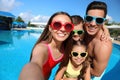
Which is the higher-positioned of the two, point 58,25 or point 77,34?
point 58,25

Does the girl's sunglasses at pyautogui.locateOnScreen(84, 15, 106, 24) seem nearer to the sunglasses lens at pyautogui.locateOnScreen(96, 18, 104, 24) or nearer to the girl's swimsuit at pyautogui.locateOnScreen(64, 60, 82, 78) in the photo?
the sunglasses lens at pyautogui.locateOnScreen(96, 18, 104, 24)

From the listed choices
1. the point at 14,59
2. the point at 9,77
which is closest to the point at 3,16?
the point at 14,59

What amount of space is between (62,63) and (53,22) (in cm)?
78

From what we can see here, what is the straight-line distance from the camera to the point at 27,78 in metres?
1.33

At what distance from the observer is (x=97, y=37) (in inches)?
115

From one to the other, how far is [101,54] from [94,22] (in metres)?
0.42

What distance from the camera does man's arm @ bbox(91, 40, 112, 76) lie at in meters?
2.81

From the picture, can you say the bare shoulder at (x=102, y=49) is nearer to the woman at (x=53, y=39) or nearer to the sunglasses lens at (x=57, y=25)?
the woman at (x=53, y=39)

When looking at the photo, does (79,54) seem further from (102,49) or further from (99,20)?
(99,20)

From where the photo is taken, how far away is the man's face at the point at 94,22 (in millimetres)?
2752

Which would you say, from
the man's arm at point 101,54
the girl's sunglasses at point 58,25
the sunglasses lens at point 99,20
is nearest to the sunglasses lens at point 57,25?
the girl's sunglasses at point 58,25

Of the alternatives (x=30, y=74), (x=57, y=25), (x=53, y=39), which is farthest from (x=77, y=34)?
(x=30, y=74)

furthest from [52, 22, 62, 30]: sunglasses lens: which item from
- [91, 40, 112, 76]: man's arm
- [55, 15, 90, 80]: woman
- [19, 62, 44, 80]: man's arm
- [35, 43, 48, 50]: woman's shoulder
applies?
[19, 62, 44, 80]: man's arm

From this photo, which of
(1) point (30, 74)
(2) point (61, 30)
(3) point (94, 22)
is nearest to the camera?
(1) point (30, 74)
